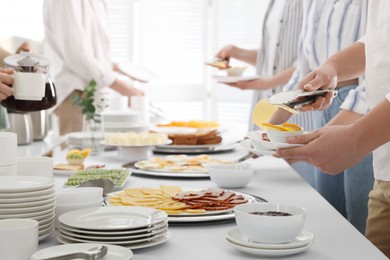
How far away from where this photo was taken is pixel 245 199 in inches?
60.4

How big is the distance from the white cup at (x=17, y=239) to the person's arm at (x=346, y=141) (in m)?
0.68

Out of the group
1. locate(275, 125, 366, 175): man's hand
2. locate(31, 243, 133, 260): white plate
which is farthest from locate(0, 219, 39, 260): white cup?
locate(275, 125, 366, 175): man's hand

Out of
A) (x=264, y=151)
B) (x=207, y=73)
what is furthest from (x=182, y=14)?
(x=264, y=151)

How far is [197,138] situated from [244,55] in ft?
4.66

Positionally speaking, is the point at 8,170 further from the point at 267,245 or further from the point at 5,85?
the point at 267,245

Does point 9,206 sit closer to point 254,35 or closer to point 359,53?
point 359,53

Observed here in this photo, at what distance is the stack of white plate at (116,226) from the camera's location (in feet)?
3.85

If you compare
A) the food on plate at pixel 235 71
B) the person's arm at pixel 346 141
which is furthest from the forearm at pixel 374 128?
the food on plate at pixel 235 71

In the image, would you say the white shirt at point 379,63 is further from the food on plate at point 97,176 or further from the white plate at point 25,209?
the white plate at point 25,209

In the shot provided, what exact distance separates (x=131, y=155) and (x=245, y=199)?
0.90 metres

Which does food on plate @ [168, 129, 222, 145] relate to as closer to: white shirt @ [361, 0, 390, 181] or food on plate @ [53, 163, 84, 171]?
food on plate @ [53, 163, 84, 171]

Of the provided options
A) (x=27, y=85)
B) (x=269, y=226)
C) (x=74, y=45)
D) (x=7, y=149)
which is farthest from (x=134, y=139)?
(x=74, y=45)

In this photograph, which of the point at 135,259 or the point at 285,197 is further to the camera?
the point at 285,197

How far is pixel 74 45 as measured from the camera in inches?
147
